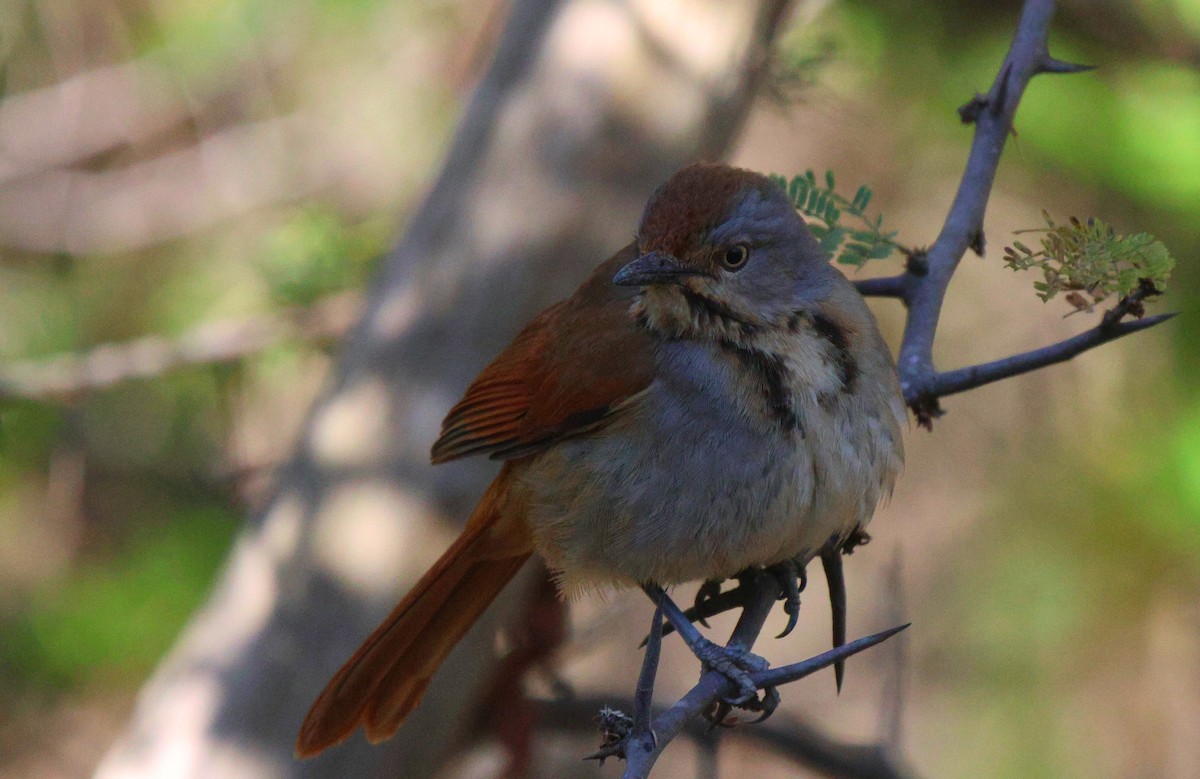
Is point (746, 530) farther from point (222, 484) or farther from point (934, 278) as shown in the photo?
point (222, 484)

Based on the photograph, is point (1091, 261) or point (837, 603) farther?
point (837, 603)

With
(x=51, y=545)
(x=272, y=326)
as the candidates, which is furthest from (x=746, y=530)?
(x=51, y=545)

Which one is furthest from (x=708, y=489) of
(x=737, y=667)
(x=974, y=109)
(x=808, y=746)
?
(x=808, y=746)

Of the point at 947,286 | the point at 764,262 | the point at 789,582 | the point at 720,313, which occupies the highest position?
the point at 764,262

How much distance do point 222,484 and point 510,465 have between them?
2.88 m

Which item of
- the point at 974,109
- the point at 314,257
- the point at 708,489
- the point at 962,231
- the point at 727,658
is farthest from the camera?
the point at 314,257

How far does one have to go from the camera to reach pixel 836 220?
2773 millimetres

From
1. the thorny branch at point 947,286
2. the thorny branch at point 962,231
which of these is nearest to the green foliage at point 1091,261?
the thorny branch at point 947,286

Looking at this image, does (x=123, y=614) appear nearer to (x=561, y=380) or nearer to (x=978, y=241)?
(x=561, y=380)

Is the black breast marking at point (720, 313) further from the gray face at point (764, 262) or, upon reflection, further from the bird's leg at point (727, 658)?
the bird's leg at point (727, 658)

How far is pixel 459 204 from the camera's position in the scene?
470 centimetres

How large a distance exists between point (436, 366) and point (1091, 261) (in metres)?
2.98

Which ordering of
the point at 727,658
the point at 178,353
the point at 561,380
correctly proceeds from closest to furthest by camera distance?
1. the point at 727,658
2. the point at 561,380
3. the point at 178,353

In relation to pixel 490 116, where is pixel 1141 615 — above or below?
below
